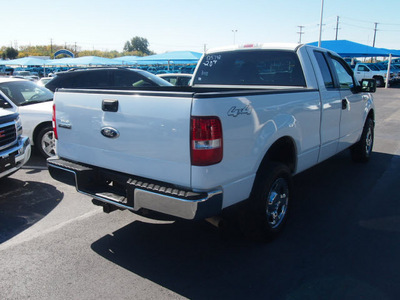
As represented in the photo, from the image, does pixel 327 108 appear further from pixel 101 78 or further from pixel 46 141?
pixel 101 78

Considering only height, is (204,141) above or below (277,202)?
above

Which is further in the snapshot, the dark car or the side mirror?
the dark car

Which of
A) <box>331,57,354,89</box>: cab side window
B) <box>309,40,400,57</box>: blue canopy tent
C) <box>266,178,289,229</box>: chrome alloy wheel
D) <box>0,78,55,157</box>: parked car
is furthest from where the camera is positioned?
<box>309,40,400,57</box>: blue canopy tent

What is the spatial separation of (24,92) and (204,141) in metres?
6.18

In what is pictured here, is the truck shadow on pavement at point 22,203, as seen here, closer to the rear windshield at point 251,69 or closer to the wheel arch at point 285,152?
the rear windshield at point 251,69

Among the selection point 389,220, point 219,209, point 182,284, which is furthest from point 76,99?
point 389,220

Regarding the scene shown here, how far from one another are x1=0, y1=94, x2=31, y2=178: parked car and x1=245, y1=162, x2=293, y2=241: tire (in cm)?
348

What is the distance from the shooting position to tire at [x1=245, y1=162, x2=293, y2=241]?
3348 mm

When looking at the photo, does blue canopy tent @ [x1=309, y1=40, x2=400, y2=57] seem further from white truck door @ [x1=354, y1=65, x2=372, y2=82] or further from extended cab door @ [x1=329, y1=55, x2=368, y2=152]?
extended cab door @ [x1=329, y1=55, x2=368, y2=152]

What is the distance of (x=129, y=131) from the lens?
304cm

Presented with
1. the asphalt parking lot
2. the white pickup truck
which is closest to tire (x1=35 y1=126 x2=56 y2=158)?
the asphalt parking lot

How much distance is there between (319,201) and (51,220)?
344 centimetres

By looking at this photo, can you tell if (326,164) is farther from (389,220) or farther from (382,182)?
(389,220)

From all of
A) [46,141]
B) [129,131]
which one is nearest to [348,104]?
[129,131]
